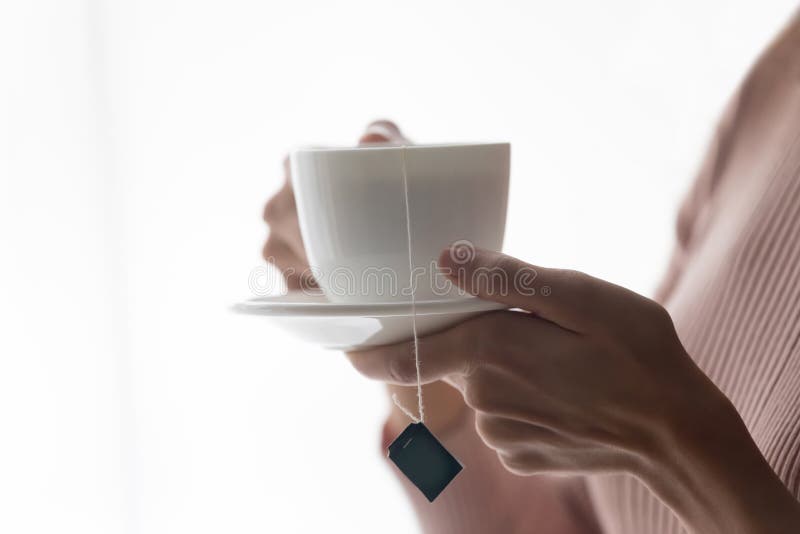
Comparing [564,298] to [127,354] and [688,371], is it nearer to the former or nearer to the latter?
[688,371]

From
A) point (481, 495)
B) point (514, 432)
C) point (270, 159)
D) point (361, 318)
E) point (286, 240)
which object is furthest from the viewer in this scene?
point (270, 159)

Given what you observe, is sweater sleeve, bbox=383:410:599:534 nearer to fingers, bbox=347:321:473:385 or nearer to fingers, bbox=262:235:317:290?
fingers, bbox=262:235:317:290

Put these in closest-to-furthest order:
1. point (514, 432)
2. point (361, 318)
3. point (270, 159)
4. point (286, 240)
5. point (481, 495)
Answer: point (361, 318)
point (514, 432)
point (286, 240)
point (481, 495)
point (270, 159)

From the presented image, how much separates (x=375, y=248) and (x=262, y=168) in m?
1.58

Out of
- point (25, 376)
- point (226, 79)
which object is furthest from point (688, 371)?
point (226, 79)

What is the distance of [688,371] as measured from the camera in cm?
60

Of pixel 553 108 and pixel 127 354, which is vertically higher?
pixel 553 108

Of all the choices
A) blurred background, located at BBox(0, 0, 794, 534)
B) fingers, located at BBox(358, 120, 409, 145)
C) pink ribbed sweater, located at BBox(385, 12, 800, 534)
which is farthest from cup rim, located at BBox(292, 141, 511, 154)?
blurred background, located at BBox(0, 0, 794, 534)

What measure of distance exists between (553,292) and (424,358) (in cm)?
11

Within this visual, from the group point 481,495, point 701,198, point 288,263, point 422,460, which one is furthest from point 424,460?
point 701,198

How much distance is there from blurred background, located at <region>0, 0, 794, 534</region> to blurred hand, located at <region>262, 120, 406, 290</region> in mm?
1244

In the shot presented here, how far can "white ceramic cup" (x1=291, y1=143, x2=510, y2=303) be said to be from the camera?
0.64 metres

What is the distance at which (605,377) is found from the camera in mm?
595

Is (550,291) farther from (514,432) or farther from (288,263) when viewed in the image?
(288,263)
